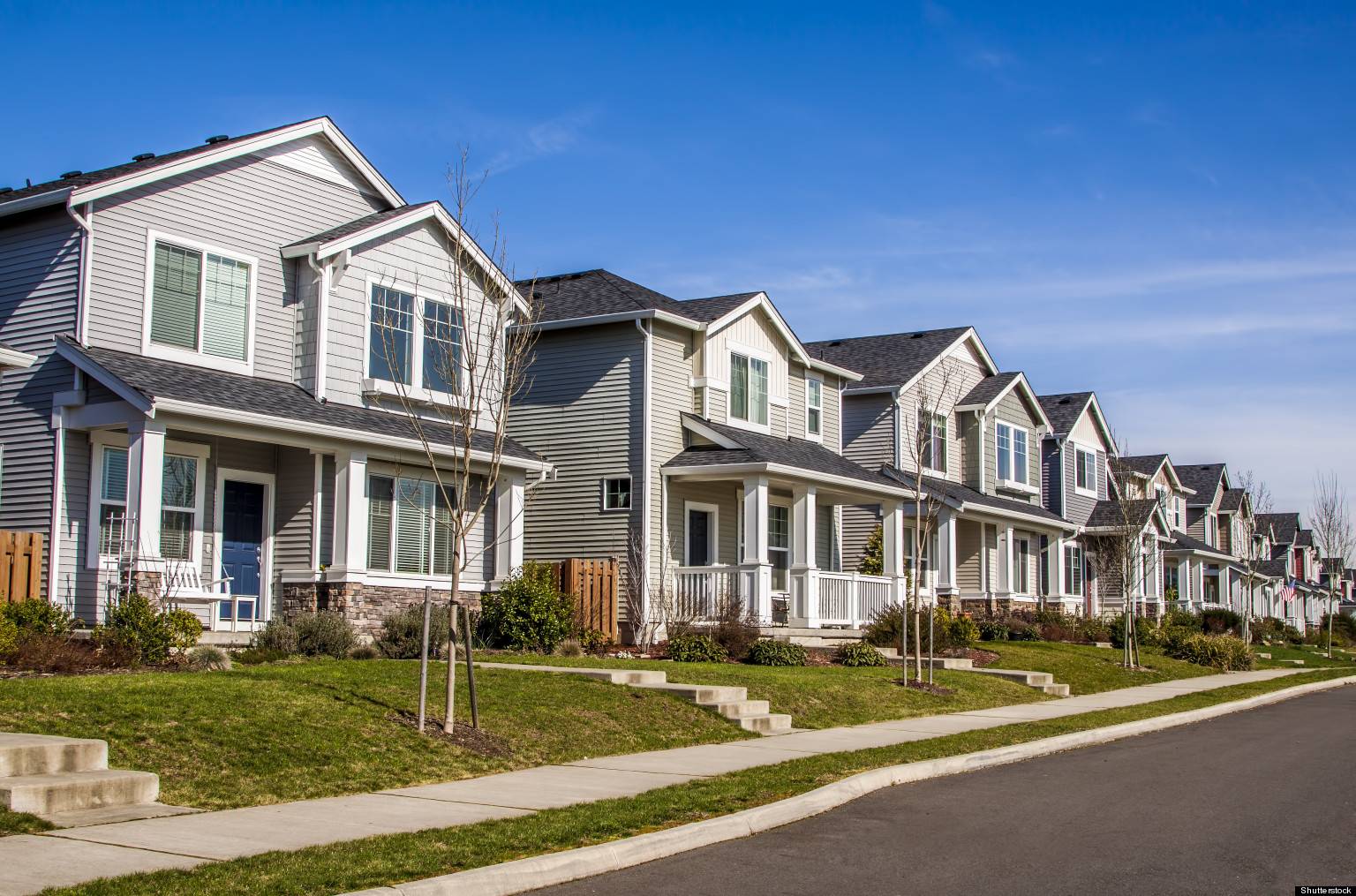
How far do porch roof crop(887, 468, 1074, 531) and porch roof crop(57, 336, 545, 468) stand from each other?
1465 centimetres

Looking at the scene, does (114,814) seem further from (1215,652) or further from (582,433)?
(1215,652)

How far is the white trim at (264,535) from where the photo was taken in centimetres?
2059

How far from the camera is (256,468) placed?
2155 centimetres

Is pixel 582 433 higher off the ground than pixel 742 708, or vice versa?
pixel 582 433

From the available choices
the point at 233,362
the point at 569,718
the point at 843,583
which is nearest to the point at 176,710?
the point at 569,718

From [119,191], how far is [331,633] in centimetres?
700

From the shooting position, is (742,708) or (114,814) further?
(742,708)

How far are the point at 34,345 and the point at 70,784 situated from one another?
39.2 ft

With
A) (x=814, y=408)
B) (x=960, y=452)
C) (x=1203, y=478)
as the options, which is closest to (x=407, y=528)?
(x=814, y=408)

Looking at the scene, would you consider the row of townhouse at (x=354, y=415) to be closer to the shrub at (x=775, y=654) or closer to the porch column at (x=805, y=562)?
the porch column at (x=805, y=562)

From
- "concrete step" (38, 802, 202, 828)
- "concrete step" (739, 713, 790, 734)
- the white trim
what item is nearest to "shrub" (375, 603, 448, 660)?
the white trim

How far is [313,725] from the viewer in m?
11.9

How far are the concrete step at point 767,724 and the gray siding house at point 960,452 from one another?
17198 millimetres

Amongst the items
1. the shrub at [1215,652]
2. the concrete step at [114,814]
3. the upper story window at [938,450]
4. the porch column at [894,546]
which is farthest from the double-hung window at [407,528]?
the shrub at [1215,652]
